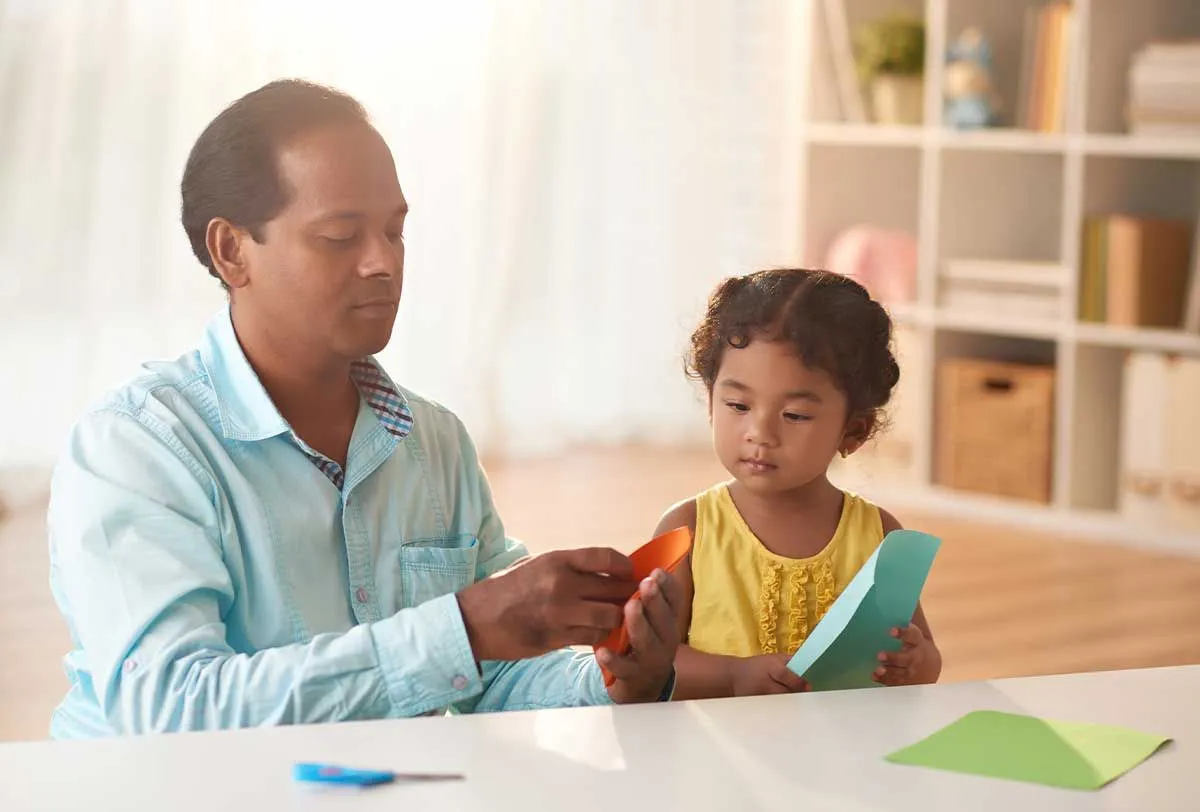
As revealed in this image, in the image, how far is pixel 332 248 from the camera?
1448 mm

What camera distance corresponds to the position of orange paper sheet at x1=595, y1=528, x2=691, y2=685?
1296 millimetres

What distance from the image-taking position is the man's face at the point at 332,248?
1.44m

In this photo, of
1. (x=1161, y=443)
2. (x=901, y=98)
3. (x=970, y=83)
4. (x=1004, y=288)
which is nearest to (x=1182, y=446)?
(x=1161, y=443)

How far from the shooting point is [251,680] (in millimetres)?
1238

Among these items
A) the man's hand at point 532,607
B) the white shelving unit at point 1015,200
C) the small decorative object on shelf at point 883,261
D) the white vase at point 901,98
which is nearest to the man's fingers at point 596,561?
the man's hand at point 532,607

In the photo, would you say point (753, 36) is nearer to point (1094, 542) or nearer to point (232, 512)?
point (1094, 542)

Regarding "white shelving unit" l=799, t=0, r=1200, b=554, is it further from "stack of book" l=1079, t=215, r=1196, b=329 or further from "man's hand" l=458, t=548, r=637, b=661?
"man's hand" l=458, t=548, r=637, b=661

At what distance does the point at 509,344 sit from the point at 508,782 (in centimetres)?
403

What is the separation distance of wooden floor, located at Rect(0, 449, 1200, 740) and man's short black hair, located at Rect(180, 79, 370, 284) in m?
1.47

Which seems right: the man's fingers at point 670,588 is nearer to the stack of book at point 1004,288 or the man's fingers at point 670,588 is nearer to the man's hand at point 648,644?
the man's hand at point 648,644

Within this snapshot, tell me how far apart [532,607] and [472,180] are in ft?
12.0

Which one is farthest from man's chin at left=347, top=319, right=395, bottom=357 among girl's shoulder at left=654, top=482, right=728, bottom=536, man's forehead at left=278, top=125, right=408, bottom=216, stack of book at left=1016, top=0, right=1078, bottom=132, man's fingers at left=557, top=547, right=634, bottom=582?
stack of book at left=1016, top=0, right=1078, bottom=132

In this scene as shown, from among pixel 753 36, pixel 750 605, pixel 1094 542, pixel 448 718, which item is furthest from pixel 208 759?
pixel 753 36

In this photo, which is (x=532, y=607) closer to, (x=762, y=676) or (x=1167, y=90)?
(x=762, y=676)
